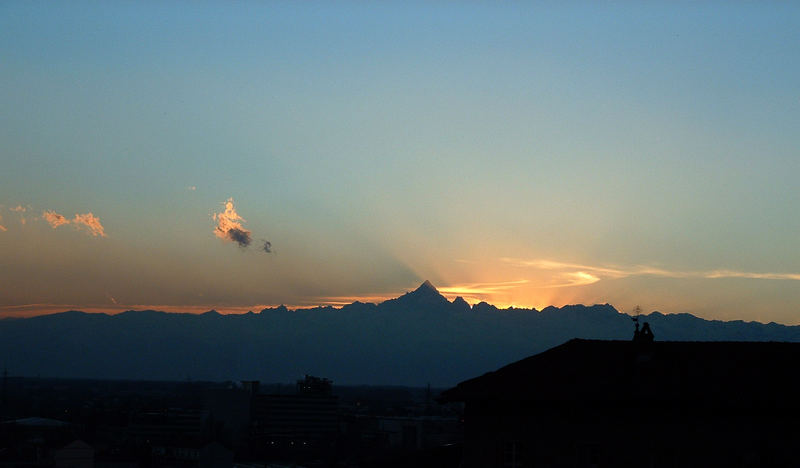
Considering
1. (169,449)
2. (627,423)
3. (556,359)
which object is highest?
(556,359)

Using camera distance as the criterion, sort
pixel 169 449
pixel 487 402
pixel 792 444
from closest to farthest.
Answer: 1. pixel 792 444
2. pixel 487 402
3. pixel 169 449

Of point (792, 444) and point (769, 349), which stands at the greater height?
point (769, 349)

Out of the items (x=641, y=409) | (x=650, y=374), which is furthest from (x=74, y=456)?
(x=641, y=409)

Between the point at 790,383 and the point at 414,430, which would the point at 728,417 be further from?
the point at 414,430

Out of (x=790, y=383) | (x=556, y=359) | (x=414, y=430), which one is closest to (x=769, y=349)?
(x=790, y=383)

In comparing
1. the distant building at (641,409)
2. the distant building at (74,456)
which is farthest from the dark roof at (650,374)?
the distant building at (74,456)

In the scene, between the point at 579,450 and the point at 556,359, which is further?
the point at 556,359

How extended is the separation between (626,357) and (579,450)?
4897 mm

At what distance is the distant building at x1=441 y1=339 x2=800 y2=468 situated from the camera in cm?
3506

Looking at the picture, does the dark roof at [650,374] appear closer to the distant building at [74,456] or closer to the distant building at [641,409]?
the distant building at [641,409]

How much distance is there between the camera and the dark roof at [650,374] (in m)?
35.9

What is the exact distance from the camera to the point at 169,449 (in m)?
188

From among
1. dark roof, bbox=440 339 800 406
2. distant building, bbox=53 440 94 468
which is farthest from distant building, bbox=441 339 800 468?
distant building, bbox=53 440 94 468

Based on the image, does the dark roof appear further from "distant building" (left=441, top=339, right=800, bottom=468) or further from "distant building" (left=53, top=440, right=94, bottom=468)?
"distant building" (left=53, top=440, right=94, bottom=468)
